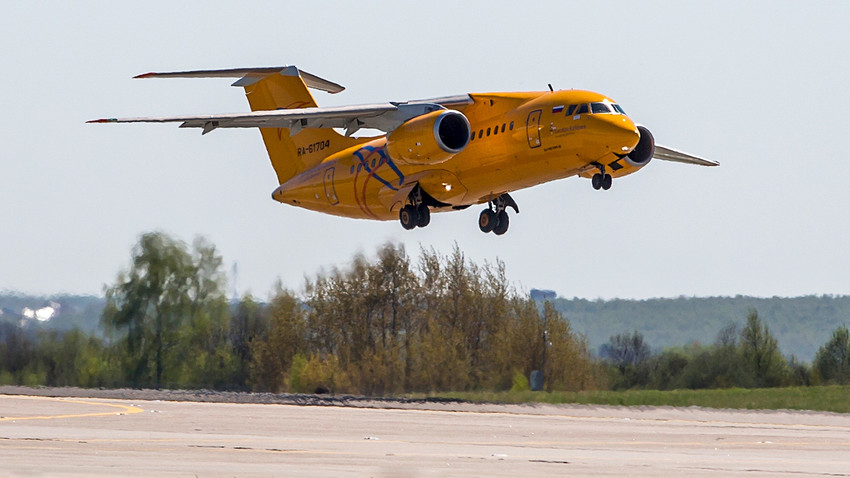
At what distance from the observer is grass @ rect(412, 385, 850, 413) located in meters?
32.6

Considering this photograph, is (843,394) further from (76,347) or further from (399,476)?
(399,476)

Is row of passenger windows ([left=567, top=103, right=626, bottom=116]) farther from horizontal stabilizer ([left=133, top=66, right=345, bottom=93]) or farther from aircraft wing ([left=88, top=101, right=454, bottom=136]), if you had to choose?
horizontal stabilizer ([left=133, top=66, right=345, bottom=93])

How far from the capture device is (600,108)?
24906 millimetres

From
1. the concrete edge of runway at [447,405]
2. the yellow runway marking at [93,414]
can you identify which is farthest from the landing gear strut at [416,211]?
the yellow runway marking at [93,414]

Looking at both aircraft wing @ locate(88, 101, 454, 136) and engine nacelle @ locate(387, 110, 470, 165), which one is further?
aircraft wing @ locate(88, 101, 454, 136)

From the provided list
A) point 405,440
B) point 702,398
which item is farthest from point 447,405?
point 405,440

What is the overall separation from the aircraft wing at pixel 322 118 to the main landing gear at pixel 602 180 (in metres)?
3.82

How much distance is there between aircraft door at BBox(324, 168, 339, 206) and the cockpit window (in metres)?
7.54

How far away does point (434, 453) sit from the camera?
17.3m

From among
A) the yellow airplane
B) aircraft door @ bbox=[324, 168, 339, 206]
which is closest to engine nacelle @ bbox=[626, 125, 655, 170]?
the yellow airplane

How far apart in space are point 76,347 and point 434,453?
23249mm

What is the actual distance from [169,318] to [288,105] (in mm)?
9828

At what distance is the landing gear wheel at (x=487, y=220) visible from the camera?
29.1m

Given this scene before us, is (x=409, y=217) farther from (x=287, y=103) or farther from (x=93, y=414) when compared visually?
(x=93, y=414)
